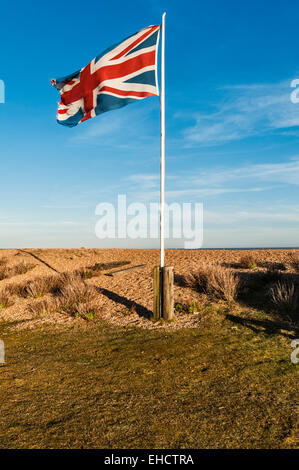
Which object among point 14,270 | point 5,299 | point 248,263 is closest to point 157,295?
point 248,263

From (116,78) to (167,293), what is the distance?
569 centimetres

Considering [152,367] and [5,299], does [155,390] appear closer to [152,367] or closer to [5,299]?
[152,367]

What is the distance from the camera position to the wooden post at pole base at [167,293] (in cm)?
800

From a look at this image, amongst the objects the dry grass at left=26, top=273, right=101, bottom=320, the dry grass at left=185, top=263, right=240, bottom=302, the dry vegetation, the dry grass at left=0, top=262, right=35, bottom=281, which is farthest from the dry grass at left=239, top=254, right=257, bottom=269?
the dry grass at left=0, top=262, right=35, bottom=281

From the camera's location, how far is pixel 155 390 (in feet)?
15.4

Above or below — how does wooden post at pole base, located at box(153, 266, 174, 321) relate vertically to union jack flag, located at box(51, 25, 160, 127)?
below

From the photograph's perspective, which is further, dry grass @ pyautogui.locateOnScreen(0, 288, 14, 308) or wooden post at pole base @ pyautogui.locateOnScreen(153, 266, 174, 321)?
dry grass @ pyautogui.locateOnScreen(0, 288, 14, 308)

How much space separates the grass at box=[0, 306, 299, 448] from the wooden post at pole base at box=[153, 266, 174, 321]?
0.73m

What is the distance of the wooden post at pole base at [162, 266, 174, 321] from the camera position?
26.2ft
